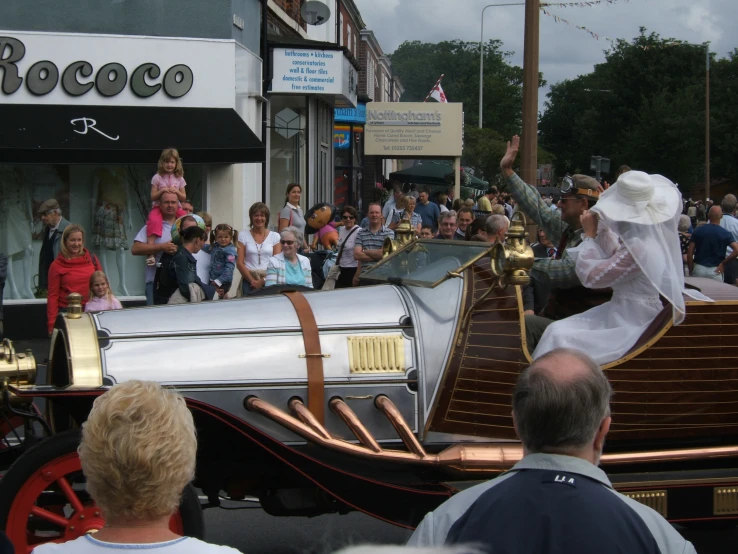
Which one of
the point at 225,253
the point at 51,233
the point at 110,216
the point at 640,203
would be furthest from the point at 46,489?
the point at 110,216

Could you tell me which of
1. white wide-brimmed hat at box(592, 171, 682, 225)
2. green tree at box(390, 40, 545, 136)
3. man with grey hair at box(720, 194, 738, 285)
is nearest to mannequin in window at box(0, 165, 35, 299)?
man with grey hair at box(720, 194, 738, 285)

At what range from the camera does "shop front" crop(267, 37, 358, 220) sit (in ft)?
49.3

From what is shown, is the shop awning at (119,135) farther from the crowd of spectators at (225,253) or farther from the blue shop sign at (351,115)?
the blue shop sign at (351,115)

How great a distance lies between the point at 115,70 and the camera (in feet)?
39.0

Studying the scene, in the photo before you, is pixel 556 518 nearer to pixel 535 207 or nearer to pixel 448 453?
pixel 448 453

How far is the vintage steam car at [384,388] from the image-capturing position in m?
3.98

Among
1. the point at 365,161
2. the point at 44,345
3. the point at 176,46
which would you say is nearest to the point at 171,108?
the point at 176,46

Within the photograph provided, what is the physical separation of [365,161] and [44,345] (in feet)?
93.0

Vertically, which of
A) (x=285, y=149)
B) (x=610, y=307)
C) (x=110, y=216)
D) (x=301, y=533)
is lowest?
(x=301, y=533)

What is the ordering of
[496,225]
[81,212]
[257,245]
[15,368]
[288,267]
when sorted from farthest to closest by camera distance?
[81,212] → [257,245] → [288,267] → [496,225] → [15,368]

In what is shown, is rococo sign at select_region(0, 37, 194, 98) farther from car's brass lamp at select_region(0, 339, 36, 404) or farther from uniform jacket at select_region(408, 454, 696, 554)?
uniform jacket at select_region(408, 454, 696, 554)

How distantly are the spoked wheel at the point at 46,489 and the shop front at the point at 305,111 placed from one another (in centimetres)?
1179

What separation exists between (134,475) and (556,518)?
832 millimetres

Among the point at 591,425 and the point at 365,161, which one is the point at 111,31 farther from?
the point at 365,161
